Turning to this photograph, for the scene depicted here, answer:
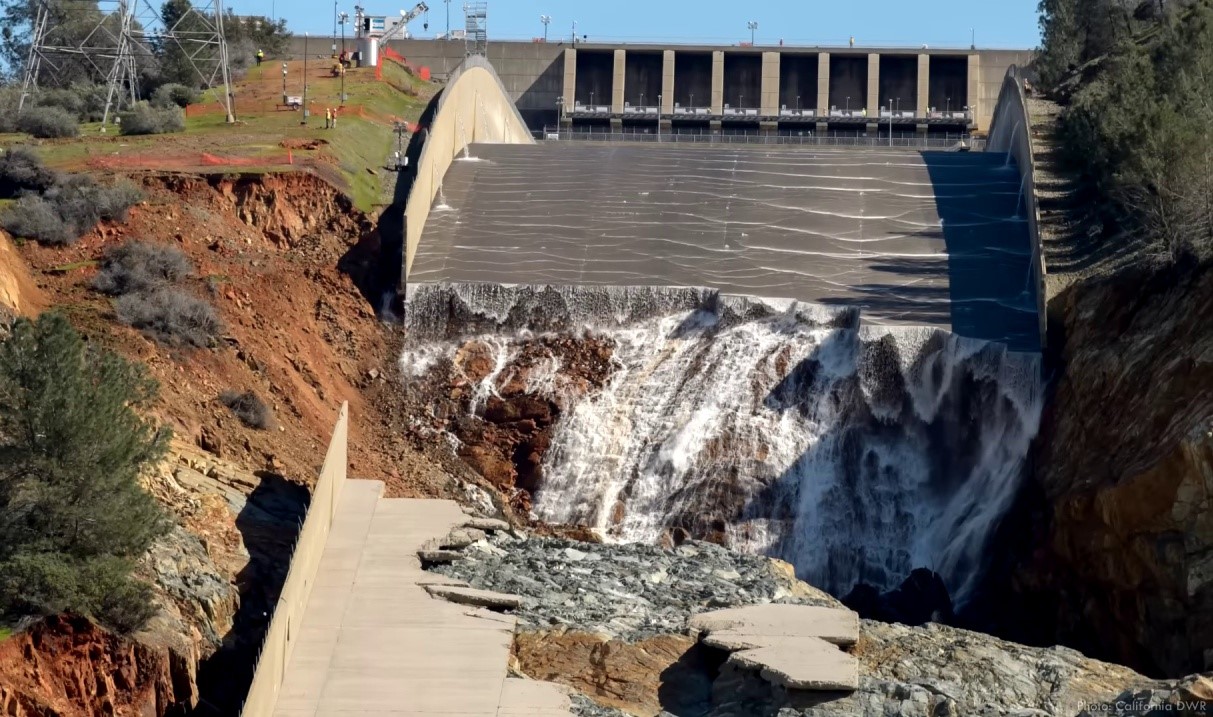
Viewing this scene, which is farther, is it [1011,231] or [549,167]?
[549,167]

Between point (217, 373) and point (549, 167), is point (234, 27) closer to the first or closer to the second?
point (549, 167)

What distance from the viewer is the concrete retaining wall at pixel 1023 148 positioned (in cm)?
4497

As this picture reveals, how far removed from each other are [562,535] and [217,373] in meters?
7.13

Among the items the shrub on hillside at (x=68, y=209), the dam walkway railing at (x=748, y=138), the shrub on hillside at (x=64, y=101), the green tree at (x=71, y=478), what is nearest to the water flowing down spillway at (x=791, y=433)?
the shrub on hillside at (x=68, y=209)

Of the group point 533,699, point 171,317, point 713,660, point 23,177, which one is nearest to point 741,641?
point 713,660

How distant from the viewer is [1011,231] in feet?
164

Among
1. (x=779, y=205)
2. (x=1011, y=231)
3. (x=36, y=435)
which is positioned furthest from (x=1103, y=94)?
(x=36, y=435)

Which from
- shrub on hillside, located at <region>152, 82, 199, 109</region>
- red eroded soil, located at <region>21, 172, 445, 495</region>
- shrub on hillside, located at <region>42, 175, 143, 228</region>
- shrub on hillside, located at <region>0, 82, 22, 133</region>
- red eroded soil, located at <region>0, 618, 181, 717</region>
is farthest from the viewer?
shrub on hillside, located at <region>152, 82, 199, 109</region>

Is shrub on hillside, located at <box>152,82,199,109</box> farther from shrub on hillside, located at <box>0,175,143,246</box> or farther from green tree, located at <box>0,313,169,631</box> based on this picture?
green tree, located at <box>0,313,169,631</box>

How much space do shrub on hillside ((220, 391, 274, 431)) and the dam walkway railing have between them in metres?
36.3

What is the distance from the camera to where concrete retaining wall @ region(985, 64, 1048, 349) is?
44969 millimetres

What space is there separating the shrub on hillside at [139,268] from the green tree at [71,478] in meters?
11.0

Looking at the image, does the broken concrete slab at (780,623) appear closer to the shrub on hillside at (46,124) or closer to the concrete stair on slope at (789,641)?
the concrete stair on slope at (789,641)

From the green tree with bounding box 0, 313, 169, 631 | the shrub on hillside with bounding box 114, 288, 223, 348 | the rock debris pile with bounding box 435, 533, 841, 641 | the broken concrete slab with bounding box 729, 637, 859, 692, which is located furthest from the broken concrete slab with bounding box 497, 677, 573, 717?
the shrub on hillside with bounding box 114, 288, 223, 348
